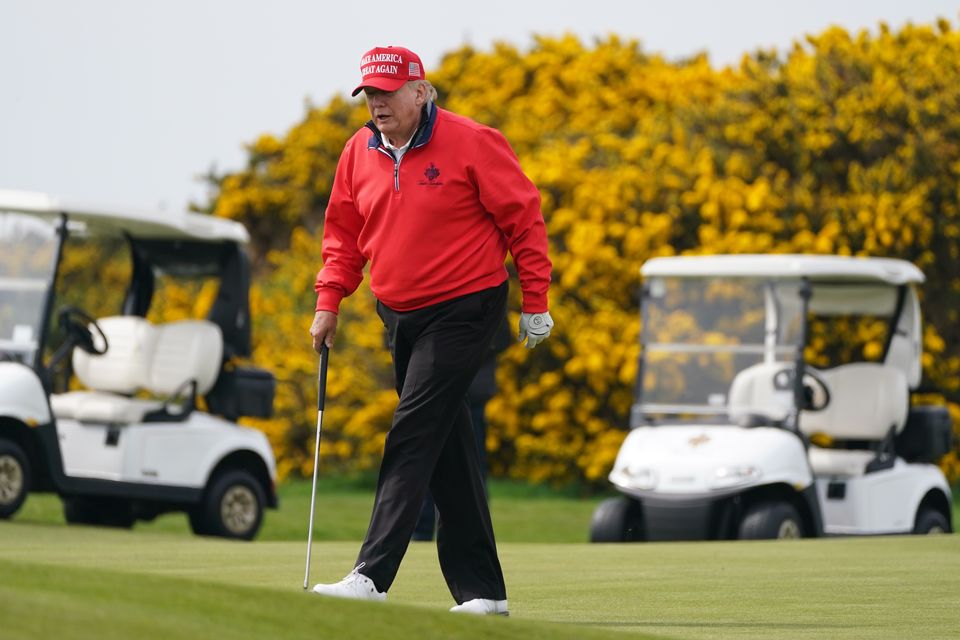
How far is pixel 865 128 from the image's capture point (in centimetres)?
1814

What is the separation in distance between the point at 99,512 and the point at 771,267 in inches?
Answer: 185

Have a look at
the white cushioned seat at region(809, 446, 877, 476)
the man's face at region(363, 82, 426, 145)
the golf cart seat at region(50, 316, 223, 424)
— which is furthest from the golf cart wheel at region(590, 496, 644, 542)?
the man's face at region(363, 82, 426, 145)

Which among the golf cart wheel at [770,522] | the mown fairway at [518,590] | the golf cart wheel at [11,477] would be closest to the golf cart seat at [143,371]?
the golf cart wheel at [11,477]

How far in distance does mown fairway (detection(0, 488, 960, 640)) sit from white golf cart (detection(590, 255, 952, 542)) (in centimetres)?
114

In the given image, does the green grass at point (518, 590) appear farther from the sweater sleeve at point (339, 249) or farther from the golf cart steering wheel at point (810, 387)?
the golf cart steering wheel at point (810, 387)

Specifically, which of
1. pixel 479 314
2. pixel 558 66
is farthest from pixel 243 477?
pixel 558 66

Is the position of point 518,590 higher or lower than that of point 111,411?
lower

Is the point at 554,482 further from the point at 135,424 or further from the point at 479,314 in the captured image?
the point at 479,314

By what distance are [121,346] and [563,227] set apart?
6.41 meters

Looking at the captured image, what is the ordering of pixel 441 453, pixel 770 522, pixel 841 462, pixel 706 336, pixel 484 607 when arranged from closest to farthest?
pixel 484 607
pixel 441 453
pixel 770 522
pixel 841 462
pixel 706 336

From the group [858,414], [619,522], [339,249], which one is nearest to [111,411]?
[619,522]

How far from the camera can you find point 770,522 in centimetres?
1105

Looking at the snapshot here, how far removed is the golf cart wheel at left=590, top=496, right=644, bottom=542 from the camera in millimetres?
11586

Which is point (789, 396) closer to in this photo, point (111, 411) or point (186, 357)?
point (186, 357)
